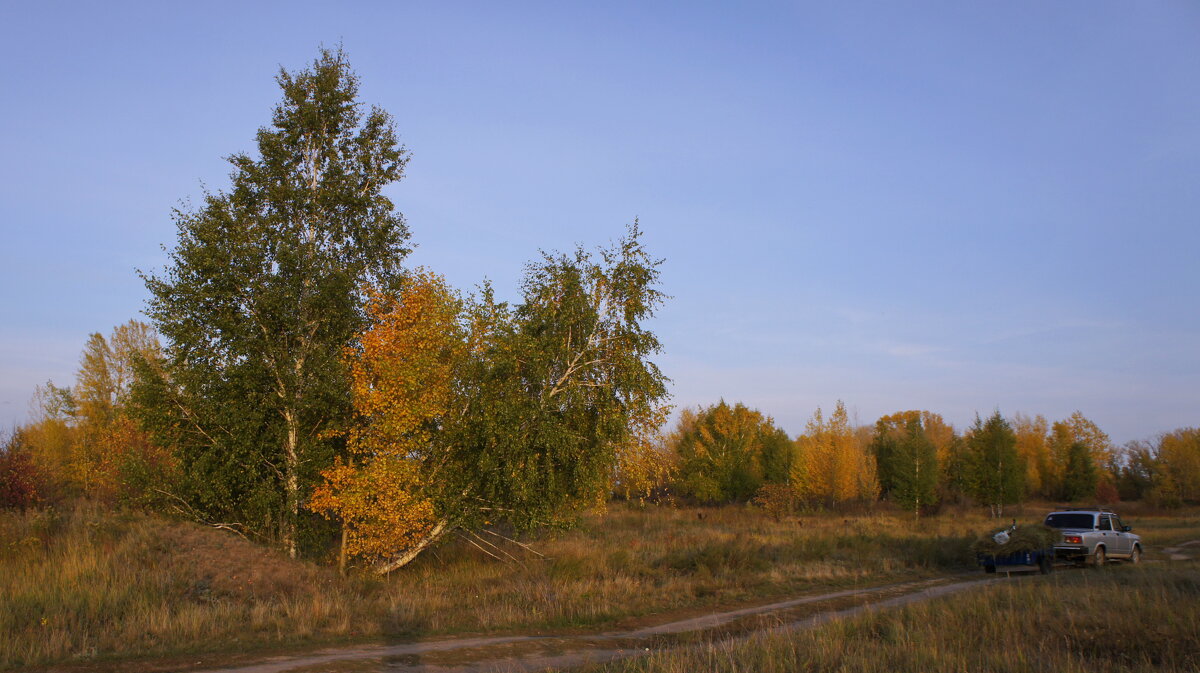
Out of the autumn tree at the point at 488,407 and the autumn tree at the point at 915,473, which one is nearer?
the autumn tree at the point at 488,407

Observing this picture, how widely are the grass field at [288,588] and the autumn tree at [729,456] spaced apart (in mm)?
33186

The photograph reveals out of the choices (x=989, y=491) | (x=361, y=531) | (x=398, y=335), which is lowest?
(x=989, y=491)

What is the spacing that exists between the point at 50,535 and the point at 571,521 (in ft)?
41.5

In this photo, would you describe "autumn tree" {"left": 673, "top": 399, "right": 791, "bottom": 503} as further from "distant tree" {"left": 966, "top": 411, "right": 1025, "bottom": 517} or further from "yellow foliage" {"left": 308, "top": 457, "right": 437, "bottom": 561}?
"yellow foliage" {"left": 308, "top": 457, "right": 437, "bottom": 561}

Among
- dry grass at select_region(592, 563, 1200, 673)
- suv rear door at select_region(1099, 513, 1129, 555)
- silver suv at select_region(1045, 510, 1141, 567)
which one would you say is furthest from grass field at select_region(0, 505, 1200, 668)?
dry grass at select_region(592, 563, 1200, 673)

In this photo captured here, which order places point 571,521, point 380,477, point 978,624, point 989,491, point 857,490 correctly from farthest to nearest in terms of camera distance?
point 857,490 → point 989,491 → point 571,521 → point 380,477 → point 978,624

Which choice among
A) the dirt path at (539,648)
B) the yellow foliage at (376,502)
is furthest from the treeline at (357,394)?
the dirt path at (539,648)

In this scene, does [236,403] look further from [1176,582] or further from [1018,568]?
[1018,568]

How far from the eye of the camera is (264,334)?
18781mm

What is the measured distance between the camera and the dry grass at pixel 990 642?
27.6 ft

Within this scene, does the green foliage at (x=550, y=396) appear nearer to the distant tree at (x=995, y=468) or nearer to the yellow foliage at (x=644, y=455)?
the yellow foliage at (x=644, y=455)

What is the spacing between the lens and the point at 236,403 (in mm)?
18141

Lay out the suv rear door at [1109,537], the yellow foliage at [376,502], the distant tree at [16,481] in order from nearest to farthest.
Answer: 1. the yellow foliage at [376,502]
2. the distant tree at [16,481]
3. the suv rear door at [1109,537]

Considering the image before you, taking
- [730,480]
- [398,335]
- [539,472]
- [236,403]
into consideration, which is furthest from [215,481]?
[730,480]
